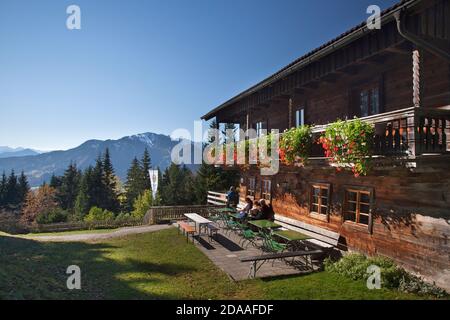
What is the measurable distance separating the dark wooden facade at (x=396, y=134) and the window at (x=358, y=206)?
50 millimetres

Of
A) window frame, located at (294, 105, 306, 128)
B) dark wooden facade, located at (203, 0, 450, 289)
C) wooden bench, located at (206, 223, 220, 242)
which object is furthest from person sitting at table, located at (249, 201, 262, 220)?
window frame, located at (294, 105, 306, 128)

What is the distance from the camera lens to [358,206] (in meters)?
10.1

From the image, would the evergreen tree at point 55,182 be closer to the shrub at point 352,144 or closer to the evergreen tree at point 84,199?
the evergreen tree at point 84,199

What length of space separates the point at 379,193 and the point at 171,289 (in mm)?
6846

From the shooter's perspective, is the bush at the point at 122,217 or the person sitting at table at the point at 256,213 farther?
the bush at the point at 122,217

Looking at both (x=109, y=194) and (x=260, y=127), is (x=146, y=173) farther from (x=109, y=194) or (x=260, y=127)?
(x=260, y=127)

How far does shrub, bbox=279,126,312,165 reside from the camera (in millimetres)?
10516

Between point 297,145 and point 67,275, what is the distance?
28.5 ft

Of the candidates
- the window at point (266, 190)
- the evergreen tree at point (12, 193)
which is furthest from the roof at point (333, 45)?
the evergreen tree at point (12, 193)

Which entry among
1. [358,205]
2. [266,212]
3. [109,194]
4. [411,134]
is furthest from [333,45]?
[109,194]

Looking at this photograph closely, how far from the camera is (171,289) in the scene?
8.57 metres

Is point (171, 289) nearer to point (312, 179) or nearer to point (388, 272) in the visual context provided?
point (388, 272)

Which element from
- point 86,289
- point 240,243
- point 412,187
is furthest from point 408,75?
point 86,289

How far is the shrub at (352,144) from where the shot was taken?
780 centimetres
